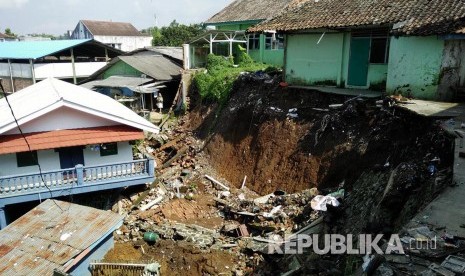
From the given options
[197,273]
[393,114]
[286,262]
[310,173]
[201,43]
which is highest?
[201,43]

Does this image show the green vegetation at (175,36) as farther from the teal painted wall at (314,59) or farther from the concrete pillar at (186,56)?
the teal painted wall at (314,59)

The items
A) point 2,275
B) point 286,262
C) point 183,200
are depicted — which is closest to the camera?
point 2,275

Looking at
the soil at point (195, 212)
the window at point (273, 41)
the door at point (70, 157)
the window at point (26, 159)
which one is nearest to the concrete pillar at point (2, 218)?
the window at point (26, 159)

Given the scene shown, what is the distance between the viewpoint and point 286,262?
10.3 metres

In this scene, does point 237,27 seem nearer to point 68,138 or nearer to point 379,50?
point 379,50

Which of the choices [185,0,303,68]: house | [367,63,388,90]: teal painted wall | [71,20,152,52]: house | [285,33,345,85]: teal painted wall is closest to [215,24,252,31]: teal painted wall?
[185,0,303,68]: house

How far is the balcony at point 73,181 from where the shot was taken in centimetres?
1302

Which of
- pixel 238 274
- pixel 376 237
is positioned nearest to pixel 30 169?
pixel 238 274

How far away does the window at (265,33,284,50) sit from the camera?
25.3 m

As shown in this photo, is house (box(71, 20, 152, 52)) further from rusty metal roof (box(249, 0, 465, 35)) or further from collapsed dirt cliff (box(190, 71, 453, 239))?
rusty metal roof (box(249, 0, 465, 35))

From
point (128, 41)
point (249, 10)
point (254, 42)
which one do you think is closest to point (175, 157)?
point (254, 42)

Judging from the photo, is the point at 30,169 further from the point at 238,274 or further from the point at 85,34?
the point at 85,34

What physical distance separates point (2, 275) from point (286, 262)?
763cm

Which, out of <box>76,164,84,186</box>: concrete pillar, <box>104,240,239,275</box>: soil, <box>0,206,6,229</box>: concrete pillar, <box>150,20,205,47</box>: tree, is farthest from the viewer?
<box>150,20,205,47</box>: tree
